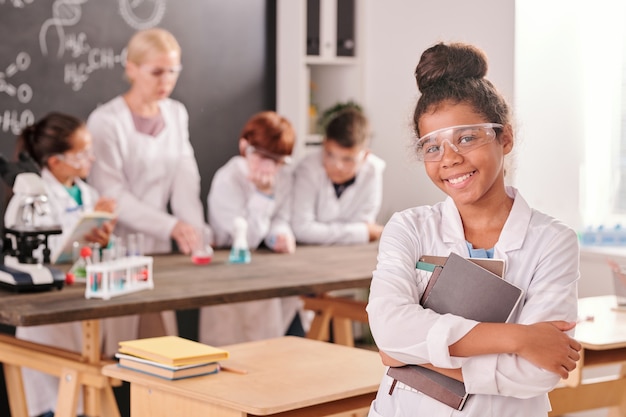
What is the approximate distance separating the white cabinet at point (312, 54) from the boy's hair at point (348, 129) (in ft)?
2.96

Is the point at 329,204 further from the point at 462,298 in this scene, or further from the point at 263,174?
the point at 462,298

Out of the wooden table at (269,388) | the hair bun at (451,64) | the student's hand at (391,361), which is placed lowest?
the wooden table at (269,388)

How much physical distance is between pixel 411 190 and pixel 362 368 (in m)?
2.61

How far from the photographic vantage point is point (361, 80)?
6.04 meters

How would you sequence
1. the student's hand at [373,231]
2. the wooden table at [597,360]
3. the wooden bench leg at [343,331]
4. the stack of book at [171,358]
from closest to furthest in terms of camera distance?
1. the stack of book at [171,358]
2. the wooden table at [597,360]
3. the wooden bench leg at [343,331]
4. the student's hand at [373,231]

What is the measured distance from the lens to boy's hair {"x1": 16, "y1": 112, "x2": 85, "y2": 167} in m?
4.33

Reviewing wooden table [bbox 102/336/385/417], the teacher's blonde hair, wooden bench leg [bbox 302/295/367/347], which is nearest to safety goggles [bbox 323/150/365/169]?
wooden bench leg [bbox 302/295/367/347]

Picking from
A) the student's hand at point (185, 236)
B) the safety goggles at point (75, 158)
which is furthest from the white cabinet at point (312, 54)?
the safety goggles at point (75, 158)

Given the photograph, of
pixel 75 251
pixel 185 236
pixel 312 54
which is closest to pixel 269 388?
pixel 75 251

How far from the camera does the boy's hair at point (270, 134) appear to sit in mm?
4762

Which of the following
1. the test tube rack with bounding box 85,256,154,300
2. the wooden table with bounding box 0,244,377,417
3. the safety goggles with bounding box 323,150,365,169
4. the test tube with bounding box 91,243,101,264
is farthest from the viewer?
the safety goggles with bounding box 323,150,365,169

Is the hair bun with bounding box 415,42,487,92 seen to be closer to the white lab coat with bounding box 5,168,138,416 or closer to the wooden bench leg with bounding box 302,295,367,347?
the white lab coat with bounding box 5,168,138,416

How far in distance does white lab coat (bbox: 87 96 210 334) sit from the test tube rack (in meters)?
0.91

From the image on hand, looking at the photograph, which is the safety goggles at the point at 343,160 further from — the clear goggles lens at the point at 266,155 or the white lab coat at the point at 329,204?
the clear goggles lens at the point at 266,155
